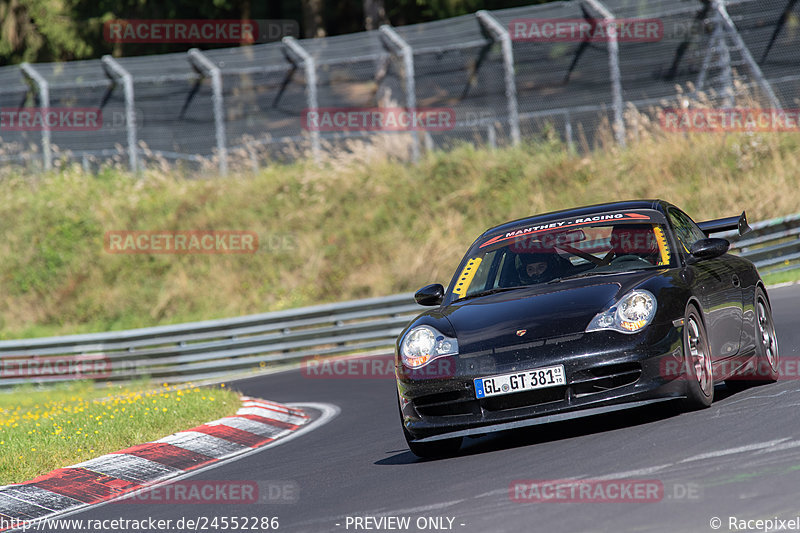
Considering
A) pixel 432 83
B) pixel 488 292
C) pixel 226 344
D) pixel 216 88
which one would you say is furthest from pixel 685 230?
pixel 216 88

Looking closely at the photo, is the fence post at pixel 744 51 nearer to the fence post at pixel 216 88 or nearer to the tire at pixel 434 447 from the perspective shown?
the fence post at pixel 216 88

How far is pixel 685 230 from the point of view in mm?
8109

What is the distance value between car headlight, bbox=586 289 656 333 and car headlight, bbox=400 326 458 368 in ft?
2.87

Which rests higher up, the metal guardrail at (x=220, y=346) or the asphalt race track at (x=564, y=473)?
the asphalt race track at (x=564, y=473)

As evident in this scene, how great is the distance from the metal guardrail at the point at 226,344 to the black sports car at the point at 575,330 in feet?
32.7

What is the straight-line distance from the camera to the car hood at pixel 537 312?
6.51 metres

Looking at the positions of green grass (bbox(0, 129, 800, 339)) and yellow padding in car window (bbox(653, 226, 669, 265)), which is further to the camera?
green grass (bbox(0, 129, 800, 339))

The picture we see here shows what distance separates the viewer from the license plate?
636cm

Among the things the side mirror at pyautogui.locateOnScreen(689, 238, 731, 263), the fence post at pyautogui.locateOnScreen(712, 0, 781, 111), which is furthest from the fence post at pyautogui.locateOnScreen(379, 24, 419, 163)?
the side mirror at pyautogui.locateOnScreen(689, 238, 731, 263)

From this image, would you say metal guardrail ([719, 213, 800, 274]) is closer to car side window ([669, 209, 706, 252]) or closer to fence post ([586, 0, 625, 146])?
fence post ([586, 0, 625, 146])

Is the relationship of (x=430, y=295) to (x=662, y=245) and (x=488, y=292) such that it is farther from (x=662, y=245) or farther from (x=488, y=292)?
(x=662, y=245)

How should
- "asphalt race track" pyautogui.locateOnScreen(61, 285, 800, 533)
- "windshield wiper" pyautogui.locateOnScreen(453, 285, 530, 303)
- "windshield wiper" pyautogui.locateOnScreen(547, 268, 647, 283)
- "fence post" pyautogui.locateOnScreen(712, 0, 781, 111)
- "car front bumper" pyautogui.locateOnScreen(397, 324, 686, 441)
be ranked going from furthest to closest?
"fence post" pyautogui.locateOnScreen(712, 0, 781, 111) < "windshield wiper" pyautogui.locateOnScreen(453, 285, 530, 303) < "windshield wiper" pyautogui.locateOnScreen(547, 268, 647, 283) < "car front bumper" pyautogui.locateOnScreen(397, 324, 686, 441) < "asphalt race track" pyautogui.locateOnScreen(61, 285, 800, 533)

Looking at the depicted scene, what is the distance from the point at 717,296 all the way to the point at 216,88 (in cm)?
1784

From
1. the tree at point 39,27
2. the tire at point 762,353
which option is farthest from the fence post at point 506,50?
the tree at point 39,27
